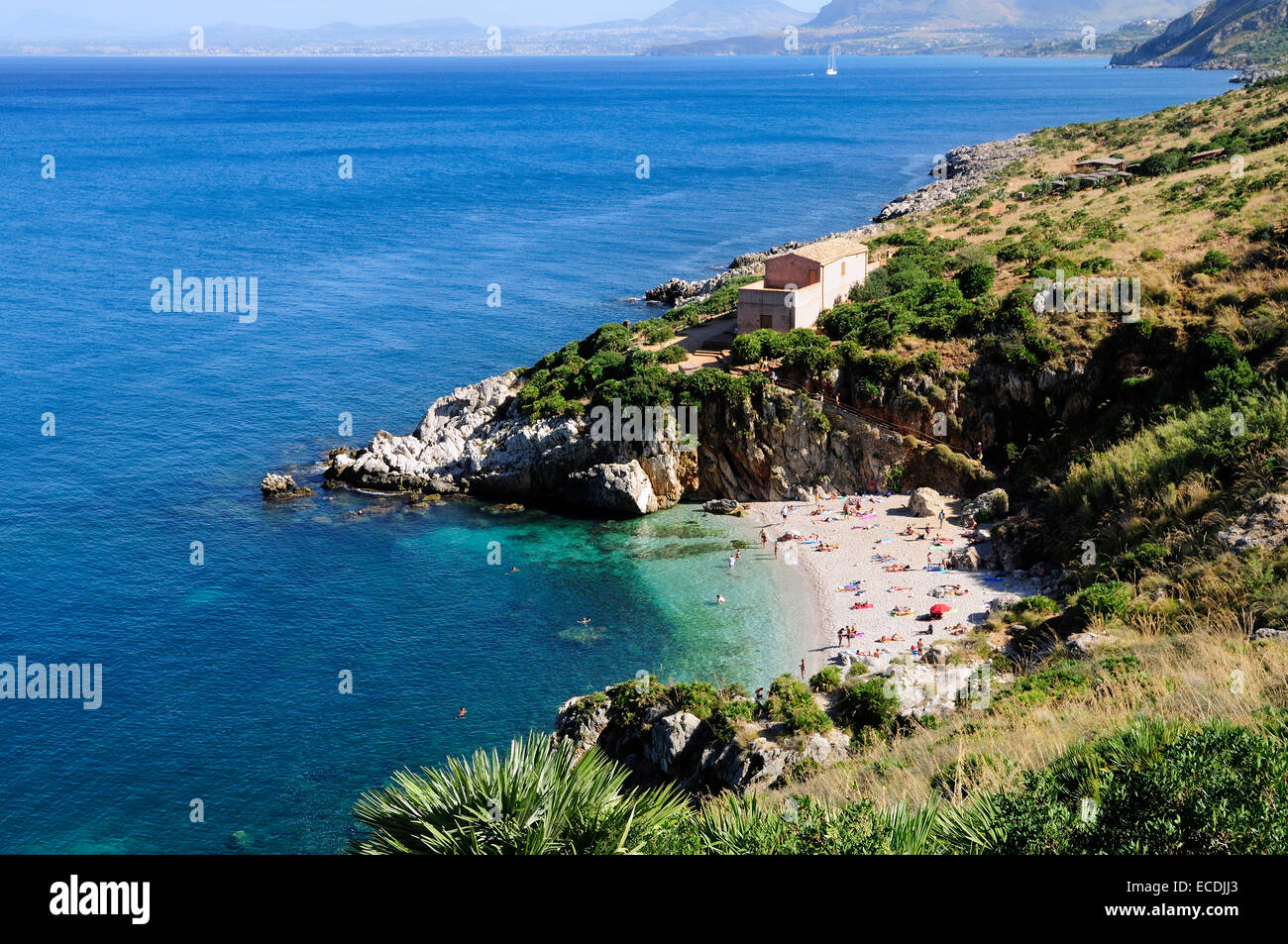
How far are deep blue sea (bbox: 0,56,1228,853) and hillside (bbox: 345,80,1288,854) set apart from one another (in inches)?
266

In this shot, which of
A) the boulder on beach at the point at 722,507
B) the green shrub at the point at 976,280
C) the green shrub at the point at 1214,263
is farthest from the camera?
the green shrub at the point at 976,280

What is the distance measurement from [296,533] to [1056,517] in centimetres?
3094

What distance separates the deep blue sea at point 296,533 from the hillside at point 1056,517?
6751mm

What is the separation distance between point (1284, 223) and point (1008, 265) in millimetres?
12187

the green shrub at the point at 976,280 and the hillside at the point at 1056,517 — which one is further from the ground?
the green shrub at the point at 976,280

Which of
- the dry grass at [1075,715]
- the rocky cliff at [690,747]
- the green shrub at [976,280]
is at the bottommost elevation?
→ the rocky cliff at [690,747]

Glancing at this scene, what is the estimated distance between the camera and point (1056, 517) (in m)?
36.8

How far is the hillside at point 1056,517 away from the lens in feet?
35.1

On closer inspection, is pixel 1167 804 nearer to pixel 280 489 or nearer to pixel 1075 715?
pixel 1075 715

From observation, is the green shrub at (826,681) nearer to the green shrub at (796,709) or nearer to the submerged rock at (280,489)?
the green shrub at (796,709)

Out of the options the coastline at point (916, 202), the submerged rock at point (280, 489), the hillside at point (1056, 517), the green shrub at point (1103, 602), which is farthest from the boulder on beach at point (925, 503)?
the submerged rock at point (280, 489)

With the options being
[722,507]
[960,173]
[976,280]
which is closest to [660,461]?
[722,507]

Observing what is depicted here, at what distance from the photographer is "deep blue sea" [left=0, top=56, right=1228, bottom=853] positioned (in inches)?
1198

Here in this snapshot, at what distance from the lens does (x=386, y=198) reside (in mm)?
119188
